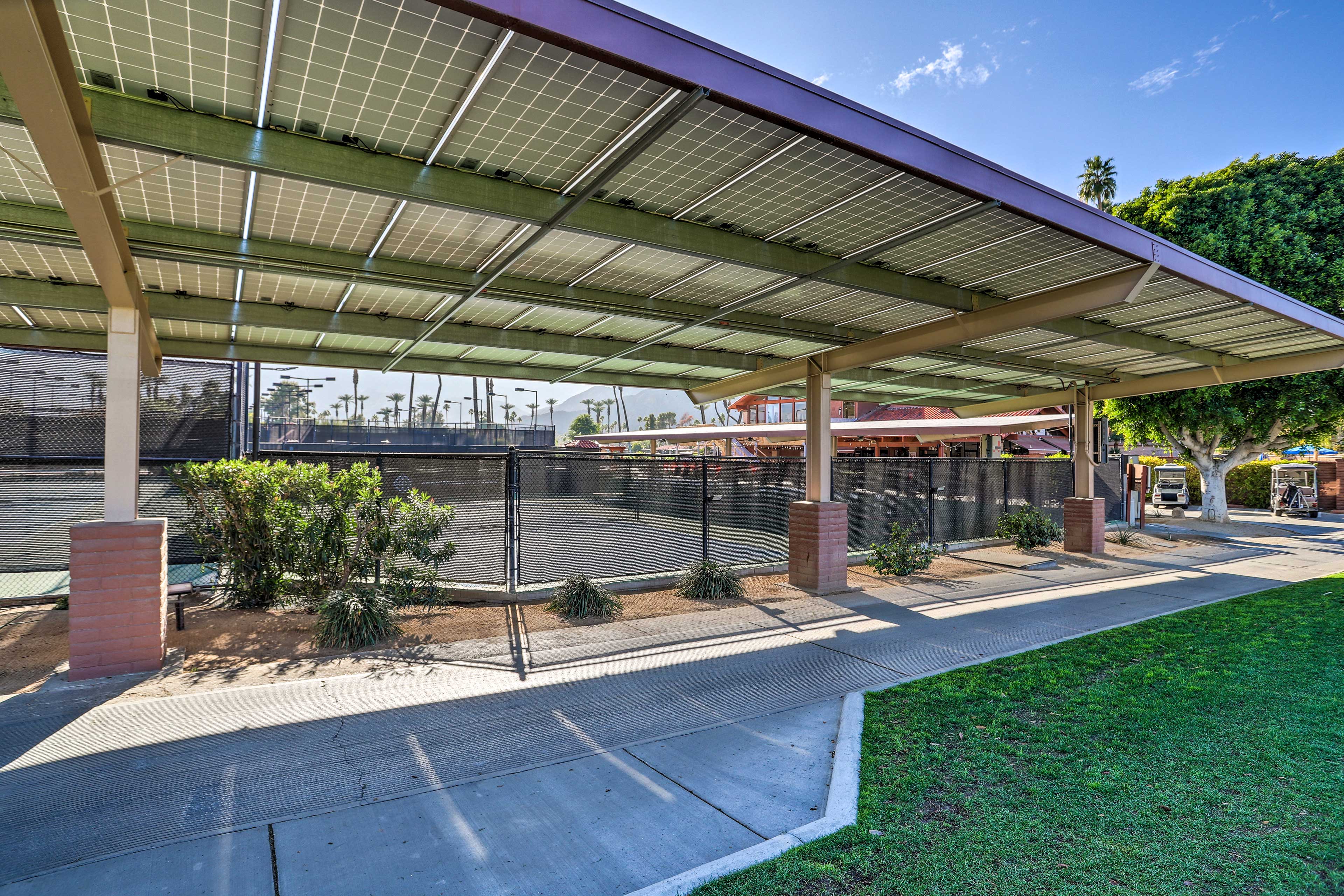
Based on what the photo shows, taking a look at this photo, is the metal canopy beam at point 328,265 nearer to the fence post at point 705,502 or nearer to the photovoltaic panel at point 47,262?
the photovoltaic panel at point 47,262

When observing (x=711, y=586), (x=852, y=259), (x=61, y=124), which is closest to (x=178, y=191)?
(x=61, y=124)

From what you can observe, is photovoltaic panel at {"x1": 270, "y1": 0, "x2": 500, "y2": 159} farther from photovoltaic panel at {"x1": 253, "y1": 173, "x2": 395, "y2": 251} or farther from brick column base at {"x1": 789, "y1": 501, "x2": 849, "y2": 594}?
brick column base at {"x1": 789, "y1": 501, "x2": 849, "y2": 594}

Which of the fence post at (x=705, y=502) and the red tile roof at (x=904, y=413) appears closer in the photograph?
the fence post at (x=705, y=502)

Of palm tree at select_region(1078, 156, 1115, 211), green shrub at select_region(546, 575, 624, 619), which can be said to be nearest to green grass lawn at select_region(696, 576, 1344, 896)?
green shrub at select_region(546, 575, 624, 619)

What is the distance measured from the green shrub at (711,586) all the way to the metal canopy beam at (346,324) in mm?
3804

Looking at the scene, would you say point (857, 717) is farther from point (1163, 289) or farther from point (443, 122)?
point (1163, 289)

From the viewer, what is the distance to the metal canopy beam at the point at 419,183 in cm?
448

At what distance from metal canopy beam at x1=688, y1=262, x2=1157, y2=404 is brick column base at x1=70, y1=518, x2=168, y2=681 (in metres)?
9.43

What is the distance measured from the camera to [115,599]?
19.7 ft

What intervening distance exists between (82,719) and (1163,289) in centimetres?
1220

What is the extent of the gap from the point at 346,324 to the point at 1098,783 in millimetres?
9898

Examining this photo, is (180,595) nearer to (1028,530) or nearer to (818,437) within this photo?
(818,437)

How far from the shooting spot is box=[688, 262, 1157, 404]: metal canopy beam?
7.55 m

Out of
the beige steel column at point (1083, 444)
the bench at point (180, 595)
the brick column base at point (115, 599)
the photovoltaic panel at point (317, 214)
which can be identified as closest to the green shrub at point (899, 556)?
the beige steel column at point (1083, 444)
